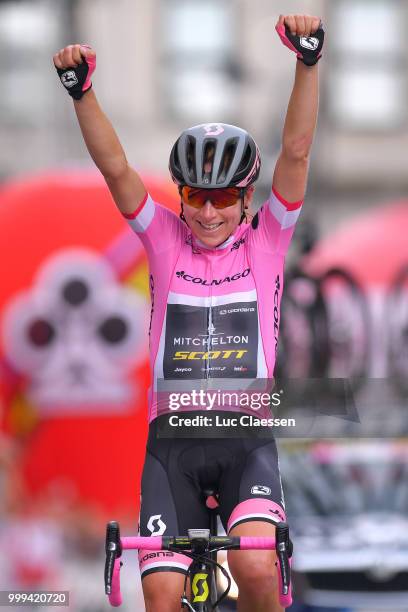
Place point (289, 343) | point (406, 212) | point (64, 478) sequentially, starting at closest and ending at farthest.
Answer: point (289, 343)
point (64, 478)
point (406, 212)

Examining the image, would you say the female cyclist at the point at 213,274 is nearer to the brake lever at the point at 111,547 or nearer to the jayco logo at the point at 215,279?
the jayco logo at the point at 215,279

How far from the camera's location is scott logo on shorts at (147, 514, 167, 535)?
4.59 m

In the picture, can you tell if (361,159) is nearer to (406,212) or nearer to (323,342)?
(406,212)

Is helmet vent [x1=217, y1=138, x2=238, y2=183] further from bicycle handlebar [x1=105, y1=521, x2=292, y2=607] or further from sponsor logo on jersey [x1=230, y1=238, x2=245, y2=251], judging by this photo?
bicycle handlebar [x1=105, y1=521, x2=292, y2=607]

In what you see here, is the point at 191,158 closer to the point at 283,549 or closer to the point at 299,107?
the point at 299,107

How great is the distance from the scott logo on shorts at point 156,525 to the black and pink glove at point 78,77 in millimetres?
1516

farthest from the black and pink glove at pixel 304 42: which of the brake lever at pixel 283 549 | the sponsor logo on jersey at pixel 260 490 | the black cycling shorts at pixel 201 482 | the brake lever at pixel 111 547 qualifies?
the brake lever at pixel 111 547

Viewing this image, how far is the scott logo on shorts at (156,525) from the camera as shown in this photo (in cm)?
459

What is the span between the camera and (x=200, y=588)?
440 centimetres

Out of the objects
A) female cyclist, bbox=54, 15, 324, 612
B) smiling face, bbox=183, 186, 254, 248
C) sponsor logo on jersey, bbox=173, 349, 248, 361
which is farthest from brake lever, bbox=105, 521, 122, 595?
smiling face, bbox=183, 186, 254, 248

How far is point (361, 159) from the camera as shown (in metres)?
27.8

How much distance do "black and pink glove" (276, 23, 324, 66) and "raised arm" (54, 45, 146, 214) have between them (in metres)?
0.69

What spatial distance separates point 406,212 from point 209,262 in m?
8.73

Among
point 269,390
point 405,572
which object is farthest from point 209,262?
point 405,572
